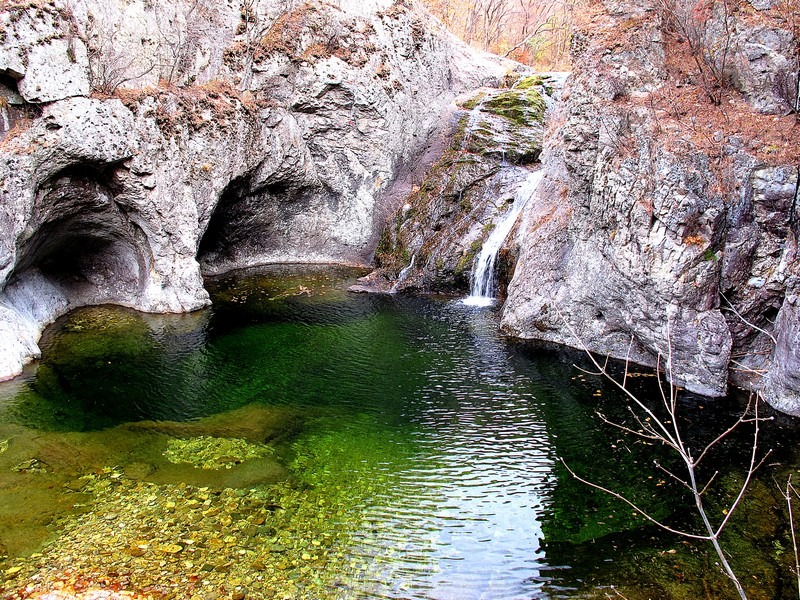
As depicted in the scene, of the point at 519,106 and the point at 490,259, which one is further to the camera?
the point at 519,106

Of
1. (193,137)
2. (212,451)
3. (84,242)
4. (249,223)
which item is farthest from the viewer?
(249,223)

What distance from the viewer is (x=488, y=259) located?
18922mm

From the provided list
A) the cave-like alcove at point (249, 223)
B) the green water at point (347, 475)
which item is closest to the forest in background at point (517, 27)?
the cave-like alcove at point (249, 223)

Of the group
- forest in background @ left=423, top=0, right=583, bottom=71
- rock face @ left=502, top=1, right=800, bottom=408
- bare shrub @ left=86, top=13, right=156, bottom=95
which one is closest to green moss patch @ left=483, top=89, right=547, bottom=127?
rock face @ left=502, top=1, right=800, bottom=408

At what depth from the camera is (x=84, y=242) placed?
16734mm

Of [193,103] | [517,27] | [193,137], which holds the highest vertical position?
[517,27]

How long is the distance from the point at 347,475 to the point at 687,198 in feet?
28.6

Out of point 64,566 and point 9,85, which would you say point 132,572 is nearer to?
point 64,566

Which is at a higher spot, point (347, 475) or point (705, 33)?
point (705, 33)

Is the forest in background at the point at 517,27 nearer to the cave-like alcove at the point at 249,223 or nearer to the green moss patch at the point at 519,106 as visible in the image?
the green moss patch at the point at 519,106

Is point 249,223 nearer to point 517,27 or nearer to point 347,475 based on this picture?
point 347,475

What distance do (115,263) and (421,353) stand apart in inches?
409

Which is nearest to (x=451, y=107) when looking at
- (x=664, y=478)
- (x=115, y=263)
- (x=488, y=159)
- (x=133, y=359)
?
(x=488, y=159)

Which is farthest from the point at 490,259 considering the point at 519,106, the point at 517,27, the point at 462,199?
the point at 517,27
